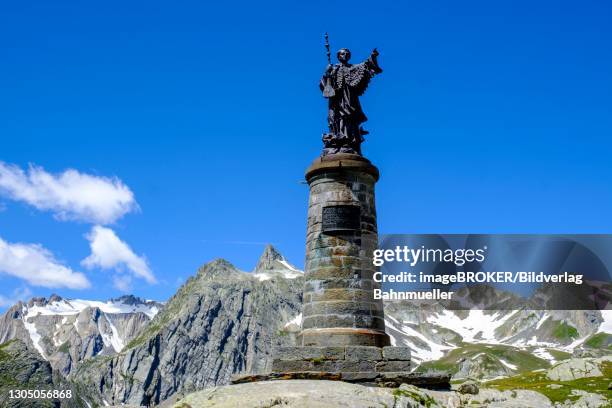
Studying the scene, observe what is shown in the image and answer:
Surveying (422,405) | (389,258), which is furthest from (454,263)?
(422,405)

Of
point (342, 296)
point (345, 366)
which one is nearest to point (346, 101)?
point (342, 296)

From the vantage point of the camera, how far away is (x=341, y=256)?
21.0 m

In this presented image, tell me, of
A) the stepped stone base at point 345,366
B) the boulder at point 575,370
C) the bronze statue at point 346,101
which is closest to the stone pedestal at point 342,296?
the stepped stone base at point 345,366

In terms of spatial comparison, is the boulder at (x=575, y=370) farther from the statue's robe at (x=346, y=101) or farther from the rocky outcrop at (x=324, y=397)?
the statue's robe at (x=346, y=101)

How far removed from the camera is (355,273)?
68.1 ft

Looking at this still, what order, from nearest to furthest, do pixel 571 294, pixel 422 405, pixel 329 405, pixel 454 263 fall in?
pixel 329 405
pixel 422 405
pixel 454 263
pixel 571 294

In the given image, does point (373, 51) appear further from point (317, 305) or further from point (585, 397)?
point (585, 397)

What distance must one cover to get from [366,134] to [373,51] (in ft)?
9.46

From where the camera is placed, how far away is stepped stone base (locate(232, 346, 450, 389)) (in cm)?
1861

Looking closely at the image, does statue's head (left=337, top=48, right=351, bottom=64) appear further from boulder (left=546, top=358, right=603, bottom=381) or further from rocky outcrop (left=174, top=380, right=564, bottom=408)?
boulder (left=546, top=358, right=603, bottom=381)

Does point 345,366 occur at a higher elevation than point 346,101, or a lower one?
lower

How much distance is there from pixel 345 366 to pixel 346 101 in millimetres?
9098

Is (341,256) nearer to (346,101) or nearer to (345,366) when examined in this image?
(345,366)

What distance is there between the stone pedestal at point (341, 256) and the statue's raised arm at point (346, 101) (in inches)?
34.1
